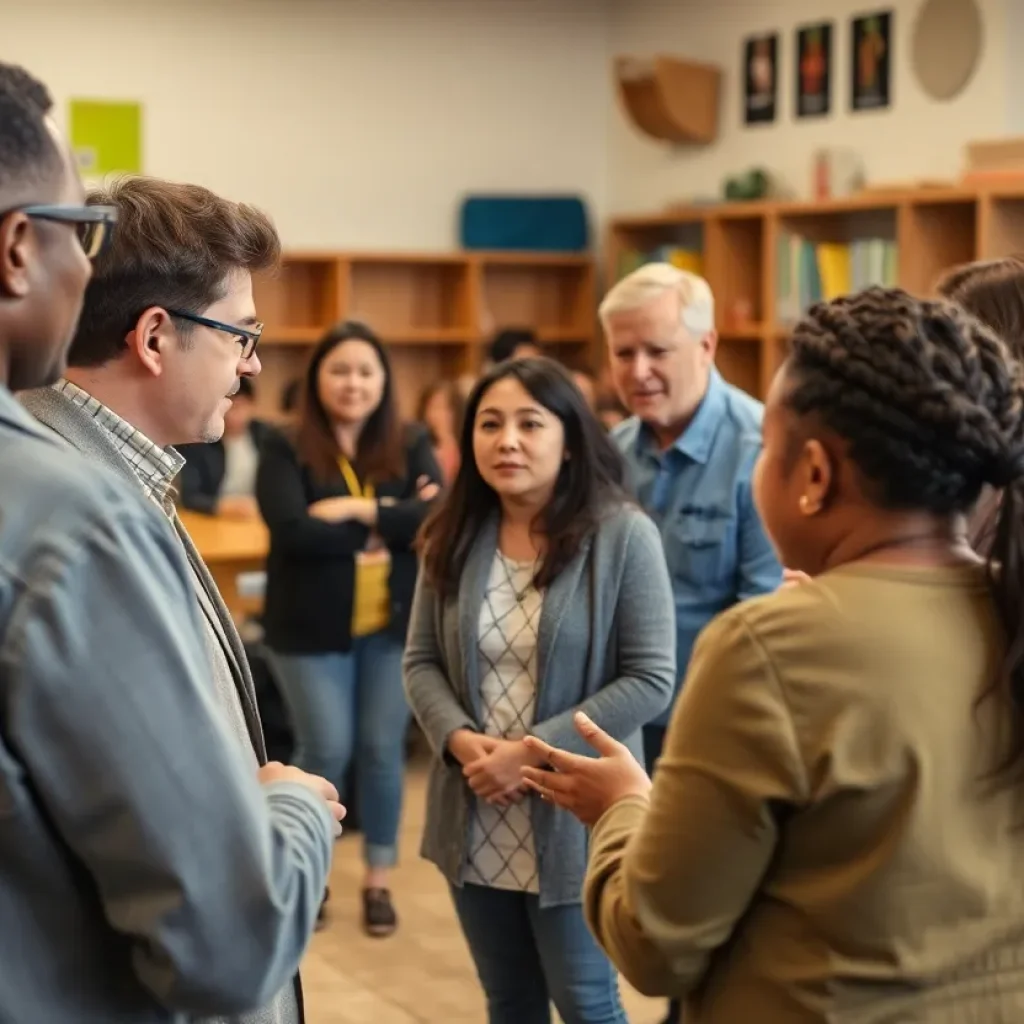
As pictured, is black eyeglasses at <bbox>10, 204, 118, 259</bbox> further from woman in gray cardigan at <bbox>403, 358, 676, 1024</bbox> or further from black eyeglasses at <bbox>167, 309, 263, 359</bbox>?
woman in gray cardigan at <bbox>403, 358, 676, 1024</bbox>

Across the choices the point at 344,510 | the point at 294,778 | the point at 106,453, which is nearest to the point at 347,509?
the point at 344,510

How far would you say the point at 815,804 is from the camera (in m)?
1.34

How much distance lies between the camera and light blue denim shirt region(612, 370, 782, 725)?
3.22 meters

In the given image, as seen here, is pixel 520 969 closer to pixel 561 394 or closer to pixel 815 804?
pixel 561 394

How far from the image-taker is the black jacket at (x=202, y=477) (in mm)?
6375

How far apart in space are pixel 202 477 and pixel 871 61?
10.7ft

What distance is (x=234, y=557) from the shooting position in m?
5.28

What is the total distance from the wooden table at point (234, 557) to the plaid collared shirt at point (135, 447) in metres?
3.38

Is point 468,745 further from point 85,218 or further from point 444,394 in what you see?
point 444,394

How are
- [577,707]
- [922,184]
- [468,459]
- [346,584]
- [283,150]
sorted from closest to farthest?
[577,707] < [468,459] < [346,584] < [922,184] < [283,150]

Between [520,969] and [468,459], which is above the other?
[468,459]

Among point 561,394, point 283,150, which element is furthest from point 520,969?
point 283,150

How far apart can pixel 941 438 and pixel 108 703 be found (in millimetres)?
721

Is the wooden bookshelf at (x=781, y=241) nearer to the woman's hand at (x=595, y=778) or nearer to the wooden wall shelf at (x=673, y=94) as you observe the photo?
the wooden wall shelf at (x=673, y=94)
